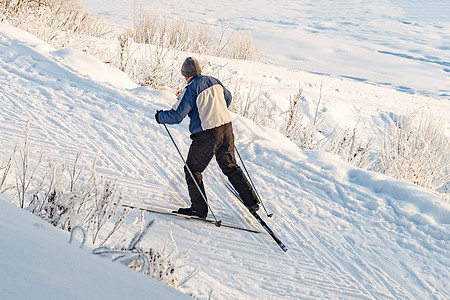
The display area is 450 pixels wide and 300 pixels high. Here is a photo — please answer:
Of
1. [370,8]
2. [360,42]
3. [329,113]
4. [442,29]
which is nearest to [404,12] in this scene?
[370,8]

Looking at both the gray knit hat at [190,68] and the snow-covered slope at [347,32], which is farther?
the snow-covered slope at [347,32]

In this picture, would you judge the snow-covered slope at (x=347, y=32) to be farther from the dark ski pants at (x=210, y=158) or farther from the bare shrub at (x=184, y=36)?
the dark ski pants at (x=210, y=158)

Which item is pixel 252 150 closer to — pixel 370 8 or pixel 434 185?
pixel 434 185

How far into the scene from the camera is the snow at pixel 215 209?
1.92 m

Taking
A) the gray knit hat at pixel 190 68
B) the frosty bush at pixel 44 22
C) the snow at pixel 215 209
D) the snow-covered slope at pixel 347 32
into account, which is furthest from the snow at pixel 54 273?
the snow-covered slope at pixel 347 32

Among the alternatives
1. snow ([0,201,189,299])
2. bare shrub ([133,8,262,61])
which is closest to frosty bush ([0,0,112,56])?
bare shrub ([133,8,262,61])

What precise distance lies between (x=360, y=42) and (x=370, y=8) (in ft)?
39.2

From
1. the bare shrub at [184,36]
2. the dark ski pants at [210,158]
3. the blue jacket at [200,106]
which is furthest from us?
the bare shrub at [184,36]

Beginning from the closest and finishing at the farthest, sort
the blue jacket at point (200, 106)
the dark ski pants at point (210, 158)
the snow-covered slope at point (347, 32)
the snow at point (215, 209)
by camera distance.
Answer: the snow at point (215, 209)
the blue jacket at point (200, 106)
the dark ski pants at point (210, 158)
the snow-covered slope at point (347, 32)

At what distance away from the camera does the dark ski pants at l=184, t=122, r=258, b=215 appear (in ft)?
14.7

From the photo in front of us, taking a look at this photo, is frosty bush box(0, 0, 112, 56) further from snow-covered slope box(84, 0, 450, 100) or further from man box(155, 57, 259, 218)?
man box(155, 57, 259, 218)

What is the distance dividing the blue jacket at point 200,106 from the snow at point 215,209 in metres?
0.89

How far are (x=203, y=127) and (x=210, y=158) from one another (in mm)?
311

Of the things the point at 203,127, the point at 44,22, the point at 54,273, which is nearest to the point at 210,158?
the point at 203,127
